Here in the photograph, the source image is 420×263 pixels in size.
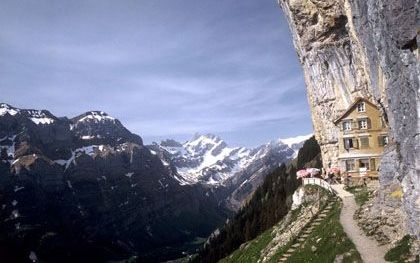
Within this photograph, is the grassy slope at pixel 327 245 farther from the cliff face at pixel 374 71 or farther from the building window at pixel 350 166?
the building window at pixel 350 166

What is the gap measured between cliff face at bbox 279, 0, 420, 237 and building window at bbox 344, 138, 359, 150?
748 cm

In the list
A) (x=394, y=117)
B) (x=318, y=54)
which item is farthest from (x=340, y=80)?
(x=394, y=117)

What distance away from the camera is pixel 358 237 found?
47.2 meters

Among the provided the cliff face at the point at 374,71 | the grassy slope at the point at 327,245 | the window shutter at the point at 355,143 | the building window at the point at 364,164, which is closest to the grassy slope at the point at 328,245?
the grassy slope at the point at 327,245

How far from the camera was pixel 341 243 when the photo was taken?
47.0 m

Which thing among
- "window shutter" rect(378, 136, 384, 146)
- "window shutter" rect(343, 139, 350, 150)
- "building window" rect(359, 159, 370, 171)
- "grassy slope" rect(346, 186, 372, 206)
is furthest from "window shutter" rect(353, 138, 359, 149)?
"grassy slope" rect(346, 186, 372, 206)

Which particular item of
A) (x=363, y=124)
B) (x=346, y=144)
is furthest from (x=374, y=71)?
(x=346, y=144)

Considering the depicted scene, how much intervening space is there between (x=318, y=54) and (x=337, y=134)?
17213mm

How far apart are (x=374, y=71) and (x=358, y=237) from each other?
74.7ft

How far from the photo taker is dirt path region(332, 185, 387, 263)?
4170cm

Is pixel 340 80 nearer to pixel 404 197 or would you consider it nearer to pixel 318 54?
pixel 318 54

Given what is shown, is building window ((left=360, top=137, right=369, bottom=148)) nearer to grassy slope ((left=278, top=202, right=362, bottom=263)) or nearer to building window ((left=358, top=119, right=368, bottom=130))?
building window ((left=358, top=119, right=368, bottom=130))

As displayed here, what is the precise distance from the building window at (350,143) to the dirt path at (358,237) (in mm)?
20831

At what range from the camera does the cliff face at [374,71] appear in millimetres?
40688
